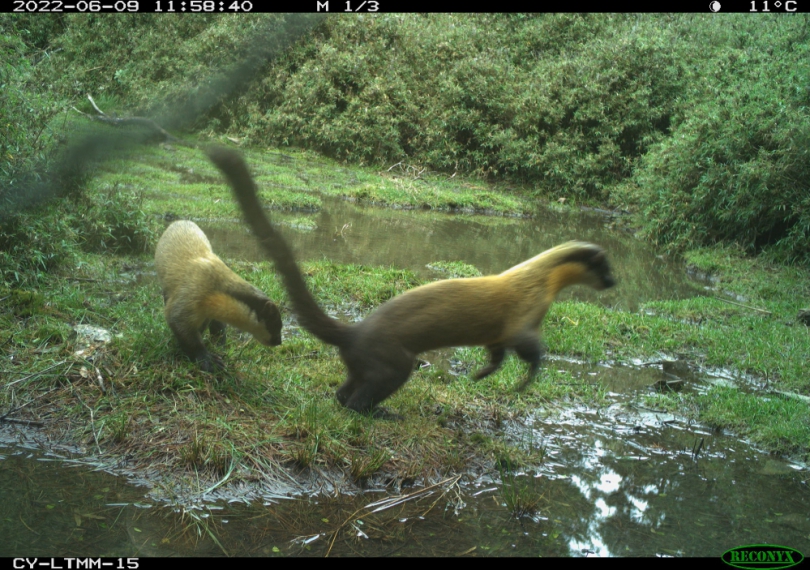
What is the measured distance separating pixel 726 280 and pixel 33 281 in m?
10.7

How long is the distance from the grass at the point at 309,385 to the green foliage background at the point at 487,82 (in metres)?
8.04

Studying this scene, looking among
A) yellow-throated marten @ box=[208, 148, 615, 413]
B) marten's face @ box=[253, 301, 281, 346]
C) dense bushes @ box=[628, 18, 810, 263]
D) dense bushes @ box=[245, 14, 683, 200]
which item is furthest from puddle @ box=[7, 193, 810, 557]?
dense bushes @ box=[245, 14, 683, 200]

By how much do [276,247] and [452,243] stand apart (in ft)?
30.0

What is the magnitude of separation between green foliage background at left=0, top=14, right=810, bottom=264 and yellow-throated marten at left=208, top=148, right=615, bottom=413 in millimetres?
10952

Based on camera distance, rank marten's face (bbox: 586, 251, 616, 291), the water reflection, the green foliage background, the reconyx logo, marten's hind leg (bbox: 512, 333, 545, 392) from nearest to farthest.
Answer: the water reflection
the reconyx logo
marten's hind leg (bbox: 512, 333, 545, 392)
marten's face (bbox: 586, 251, 616, 291)
the green foliage background

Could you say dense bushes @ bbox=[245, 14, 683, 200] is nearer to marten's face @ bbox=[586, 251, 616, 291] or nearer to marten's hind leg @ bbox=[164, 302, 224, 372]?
marten's face @ bbox=[586, 251, 616, 291]

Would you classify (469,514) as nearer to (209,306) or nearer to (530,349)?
(530,349)

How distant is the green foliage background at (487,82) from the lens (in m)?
19.5

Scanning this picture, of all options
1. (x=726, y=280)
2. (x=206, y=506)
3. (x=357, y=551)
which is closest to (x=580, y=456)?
(x=357, y=551)

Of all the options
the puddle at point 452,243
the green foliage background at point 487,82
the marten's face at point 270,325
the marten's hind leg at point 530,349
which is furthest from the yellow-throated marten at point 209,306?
the green foliage background at point 487,82

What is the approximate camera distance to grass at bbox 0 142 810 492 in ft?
14.3

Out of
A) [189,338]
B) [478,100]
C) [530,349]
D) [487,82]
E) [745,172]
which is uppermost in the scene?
[487,82]

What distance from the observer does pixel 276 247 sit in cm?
416

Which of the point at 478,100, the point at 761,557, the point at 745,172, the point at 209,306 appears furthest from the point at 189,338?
the point at 478,100
